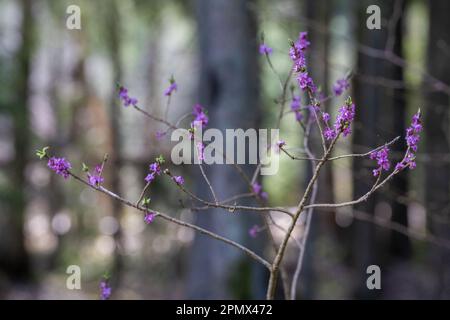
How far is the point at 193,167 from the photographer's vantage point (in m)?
5.81

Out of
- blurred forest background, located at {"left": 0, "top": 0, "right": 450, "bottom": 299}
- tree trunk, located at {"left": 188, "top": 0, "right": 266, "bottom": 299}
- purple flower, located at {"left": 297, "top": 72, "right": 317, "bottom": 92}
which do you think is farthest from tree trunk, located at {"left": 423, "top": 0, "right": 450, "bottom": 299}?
purple flower, located at {"left": 297, "top": 72, "right": 317, "bottom": 92}

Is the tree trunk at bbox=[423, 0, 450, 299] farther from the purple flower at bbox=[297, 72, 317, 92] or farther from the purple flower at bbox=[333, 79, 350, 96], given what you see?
the purple flower at bbox=[297, 72, 317, 92]

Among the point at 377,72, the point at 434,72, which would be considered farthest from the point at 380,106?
the point at 434,72

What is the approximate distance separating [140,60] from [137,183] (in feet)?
31.6

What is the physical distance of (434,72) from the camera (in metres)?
7.17

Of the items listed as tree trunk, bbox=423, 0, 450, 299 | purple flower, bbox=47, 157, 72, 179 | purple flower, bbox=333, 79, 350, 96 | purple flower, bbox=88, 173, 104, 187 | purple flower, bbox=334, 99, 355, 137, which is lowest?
purple flower, bbox=88, 173, 104, 187

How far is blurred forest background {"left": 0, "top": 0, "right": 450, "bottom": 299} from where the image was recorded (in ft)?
17.3

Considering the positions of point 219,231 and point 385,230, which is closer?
point 219,231

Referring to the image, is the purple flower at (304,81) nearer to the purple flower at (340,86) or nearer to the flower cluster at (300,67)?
the flower cluster at (300,67)

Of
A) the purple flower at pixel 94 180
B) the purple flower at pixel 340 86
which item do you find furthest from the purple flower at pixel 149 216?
the purple flower at pixel 340 86

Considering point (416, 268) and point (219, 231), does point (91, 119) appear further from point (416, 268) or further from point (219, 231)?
point (219, 231)

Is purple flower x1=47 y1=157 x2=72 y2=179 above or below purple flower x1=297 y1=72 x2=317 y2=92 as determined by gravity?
below

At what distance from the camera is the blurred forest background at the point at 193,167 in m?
5.27

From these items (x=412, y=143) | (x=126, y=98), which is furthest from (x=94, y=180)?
(x=412, y=143)
